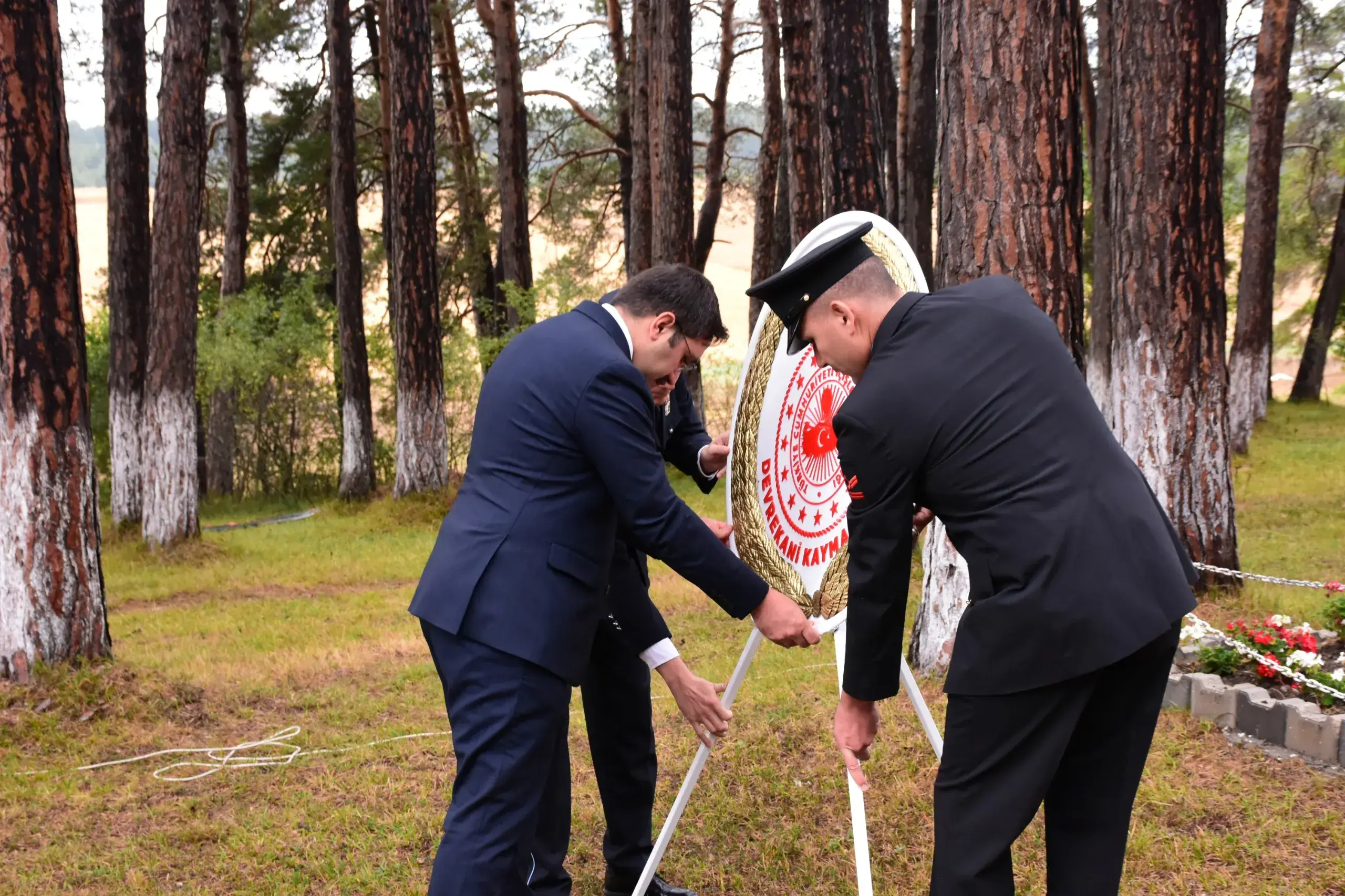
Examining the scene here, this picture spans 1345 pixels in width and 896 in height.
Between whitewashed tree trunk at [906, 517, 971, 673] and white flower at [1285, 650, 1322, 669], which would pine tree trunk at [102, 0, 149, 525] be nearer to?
whitewashed tree trunk at [906, 517, 971, 673]

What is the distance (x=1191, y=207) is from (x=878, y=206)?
319 cm

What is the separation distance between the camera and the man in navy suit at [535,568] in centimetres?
297

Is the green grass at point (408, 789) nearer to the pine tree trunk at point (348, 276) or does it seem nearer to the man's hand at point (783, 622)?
the man's hand at point (783, 622)

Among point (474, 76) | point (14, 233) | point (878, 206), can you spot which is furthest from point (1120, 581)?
point (474, 76)

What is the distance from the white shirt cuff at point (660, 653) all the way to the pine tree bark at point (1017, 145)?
2878 millimetres

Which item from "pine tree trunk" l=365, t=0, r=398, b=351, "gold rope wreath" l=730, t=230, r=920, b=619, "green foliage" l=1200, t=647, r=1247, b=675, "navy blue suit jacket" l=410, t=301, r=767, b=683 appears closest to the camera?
"navy blue suit jacket" l=410, t=301, r=767, b=683

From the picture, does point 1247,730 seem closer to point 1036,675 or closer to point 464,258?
point 1036,675

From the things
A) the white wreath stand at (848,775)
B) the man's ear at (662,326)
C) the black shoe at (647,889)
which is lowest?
the black shoe at (647,889)

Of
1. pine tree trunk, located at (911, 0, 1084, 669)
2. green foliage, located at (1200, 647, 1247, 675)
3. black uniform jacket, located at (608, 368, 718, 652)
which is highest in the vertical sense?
pine tree trunk, located at (911, 0, 1084, 669)

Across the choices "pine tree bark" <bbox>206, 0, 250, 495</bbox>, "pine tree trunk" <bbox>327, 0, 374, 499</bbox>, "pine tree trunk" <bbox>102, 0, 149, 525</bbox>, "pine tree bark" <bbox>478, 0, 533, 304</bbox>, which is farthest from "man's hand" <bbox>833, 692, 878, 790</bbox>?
"pine tree bark" <bbox>206, 0, 250, 495</bbox>

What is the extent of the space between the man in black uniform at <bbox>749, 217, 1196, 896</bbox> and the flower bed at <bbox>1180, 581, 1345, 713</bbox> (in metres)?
2.91

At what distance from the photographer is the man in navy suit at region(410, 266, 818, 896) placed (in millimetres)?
2973

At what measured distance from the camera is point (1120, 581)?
2.41 meters

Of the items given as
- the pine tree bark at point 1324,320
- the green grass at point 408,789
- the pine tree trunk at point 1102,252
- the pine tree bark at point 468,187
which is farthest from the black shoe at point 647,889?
the pine tree bark at point 1324,320
